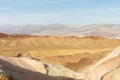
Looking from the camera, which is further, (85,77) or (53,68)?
(53,68)

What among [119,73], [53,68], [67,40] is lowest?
[67,40]

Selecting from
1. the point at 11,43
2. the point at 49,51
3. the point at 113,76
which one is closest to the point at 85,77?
the point at 113,76

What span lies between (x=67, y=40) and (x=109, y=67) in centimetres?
5316

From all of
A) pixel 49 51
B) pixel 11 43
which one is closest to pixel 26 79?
pixel 49 51

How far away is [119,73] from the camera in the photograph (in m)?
20.8

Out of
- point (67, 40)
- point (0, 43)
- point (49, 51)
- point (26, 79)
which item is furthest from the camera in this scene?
point (67, 40)

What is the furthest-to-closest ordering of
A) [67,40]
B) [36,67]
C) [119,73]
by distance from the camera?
[67,40]
[36,67]
[119,73]

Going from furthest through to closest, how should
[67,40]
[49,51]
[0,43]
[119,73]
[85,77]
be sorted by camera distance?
1. [67,40]
2. [0,43]
3. [49,51]
4. [85,77]
5. [119,73]

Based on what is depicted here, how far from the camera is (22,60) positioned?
2838cm

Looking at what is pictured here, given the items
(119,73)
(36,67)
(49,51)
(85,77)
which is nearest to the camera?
(119,73)

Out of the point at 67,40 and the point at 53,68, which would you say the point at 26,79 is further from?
the point at 67,40

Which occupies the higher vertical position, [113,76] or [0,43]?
[113,76]

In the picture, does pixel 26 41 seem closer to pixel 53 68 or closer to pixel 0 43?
pixel 0 43

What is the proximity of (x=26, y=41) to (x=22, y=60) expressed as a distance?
46.3m
